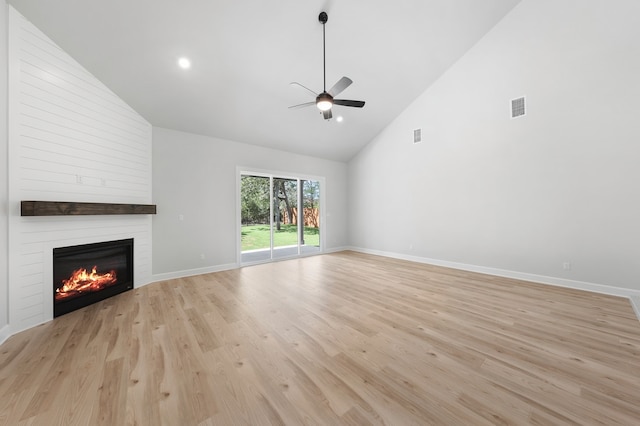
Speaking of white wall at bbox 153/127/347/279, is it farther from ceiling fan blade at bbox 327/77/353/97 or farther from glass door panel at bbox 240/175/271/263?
ceiling fan blade at bbox 327/77/353/97

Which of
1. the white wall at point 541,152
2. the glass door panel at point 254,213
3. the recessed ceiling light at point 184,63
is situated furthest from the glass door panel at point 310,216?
the recessed ceiling light at point 184,63

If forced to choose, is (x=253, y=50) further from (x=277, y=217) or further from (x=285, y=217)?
(x=285, y=217)

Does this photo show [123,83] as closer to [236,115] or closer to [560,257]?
[236,115]

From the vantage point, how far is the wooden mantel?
2.49m

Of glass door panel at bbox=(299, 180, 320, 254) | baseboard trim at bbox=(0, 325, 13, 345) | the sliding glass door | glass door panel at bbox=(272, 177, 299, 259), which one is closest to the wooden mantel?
baseboard trim at bbox=(0, 325, 13, 345)

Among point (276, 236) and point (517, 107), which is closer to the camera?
point (517, 107)

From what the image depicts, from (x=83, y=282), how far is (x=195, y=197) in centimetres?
219

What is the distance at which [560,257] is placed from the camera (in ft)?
12.5

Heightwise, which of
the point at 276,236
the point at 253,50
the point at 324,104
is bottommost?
the point at 276,236

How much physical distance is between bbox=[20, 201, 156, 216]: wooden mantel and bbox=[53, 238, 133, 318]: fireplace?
1.63 ft

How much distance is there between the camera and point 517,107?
4188mm

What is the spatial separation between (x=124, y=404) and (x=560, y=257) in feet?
19.1

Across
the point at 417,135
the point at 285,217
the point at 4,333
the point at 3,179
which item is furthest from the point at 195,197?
the point at 417,135

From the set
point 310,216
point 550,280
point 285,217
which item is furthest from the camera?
point 310,216
